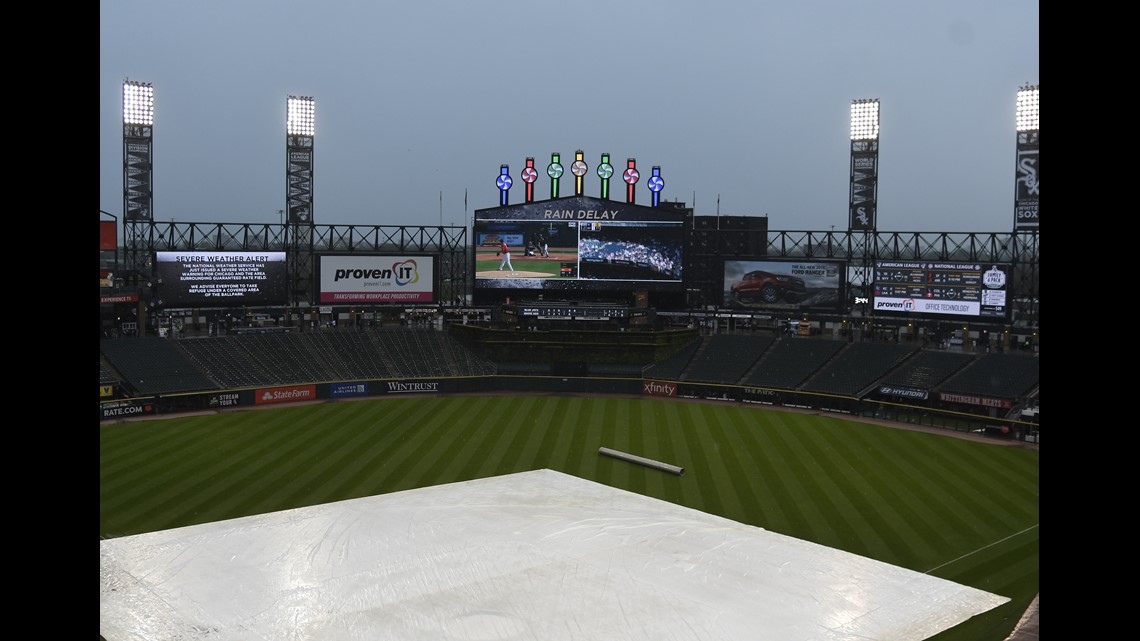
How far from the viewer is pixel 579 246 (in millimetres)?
57406

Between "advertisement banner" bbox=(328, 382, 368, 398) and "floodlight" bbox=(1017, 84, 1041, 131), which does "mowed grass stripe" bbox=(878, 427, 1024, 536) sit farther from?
"advertisement banner" bbox=(328, 382, 368, 398)

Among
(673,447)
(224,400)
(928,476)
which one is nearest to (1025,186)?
(928,476)

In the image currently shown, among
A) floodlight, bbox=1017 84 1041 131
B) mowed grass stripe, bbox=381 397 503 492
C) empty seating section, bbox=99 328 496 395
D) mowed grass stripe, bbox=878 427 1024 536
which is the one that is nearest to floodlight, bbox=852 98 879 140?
floodlight, bbox=1017 84 1041 131

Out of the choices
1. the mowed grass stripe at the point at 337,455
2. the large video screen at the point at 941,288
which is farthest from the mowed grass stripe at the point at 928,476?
the mowed grass stripe at the point at 337,455

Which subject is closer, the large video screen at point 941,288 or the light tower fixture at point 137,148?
the large video screen at point 941,288

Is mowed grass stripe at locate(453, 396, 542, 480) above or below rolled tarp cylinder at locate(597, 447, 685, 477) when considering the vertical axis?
below

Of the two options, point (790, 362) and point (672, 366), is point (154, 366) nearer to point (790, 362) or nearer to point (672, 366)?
point (672, 366)

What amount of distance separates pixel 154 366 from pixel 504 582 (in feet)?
118

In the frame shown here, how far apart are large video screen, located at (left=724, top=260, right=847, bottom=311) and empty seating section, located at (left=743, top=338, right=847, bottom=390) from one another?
248cm

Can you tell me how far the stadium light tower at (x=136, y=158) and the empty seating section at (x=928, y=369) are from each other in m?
47.1

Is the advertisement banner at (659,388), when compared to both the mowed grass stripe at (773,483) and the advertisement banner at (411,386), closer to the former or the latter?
the mowed grass stripe at (773,483)

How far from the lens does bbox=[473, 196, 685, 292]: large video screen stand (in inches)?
2248

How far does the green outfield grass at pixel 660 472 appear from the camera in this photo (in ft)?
79.3
